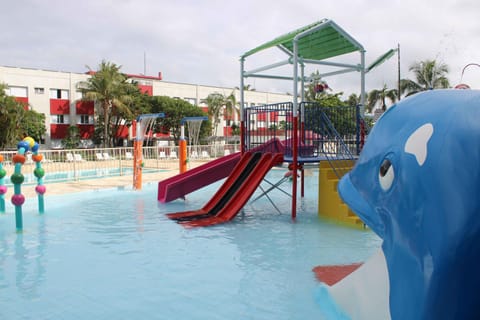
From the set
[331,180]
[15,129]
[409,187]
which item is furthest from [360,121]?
[15,129]

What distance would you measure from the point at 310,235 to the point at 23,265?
4824mm

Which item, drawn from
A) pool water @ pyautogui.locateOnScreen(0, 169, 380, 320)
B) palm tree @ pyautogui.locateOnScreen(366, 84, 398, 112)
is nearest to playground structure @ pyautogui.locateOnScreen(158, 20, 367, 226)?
pool water @ pyautogui.locateOnScreen(0, 169, 380, 320)

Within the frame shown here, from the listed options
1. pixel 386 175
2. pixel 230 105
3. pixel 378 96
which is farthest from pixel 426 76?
pixel 386 175

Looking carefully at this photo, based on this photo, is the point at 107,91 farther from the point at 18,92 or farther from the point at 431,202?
the point at 431,202

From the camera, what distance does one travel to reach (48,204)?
11.6 metres

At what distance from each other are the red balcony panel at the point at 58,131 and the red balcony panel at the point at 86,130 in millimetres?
1349

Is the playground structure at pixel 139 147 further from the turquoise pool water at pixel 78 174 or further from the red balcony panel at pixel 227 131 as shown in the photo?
the red balcony panel at pixel 227 131

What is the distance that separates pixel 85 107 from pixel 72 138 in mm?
4068

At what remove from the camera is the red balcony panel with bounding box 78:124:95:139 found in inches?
1684

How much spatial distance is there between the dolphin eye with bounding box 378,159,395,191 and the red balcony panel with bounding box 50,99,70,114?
43.2 metres

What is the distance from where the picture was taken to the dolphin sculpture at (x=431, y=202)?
1.94m

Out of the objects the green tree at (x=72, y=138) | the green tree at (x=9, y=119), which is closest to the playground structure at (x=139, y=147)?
the green tree at (x=9, y=119)

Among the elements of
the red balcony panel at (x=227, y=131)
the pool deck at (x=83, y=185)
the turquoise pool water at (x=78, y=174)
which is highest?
the red balcony panel at (x=227, y=131)

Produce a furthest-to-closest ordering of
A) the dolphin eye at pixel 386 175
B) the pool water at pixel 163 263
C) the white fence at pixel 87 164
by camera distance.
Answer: the white fence at pixel 87 164 → the pool water at pixel 163 263 → the dolphin eye at pixel 386 175
